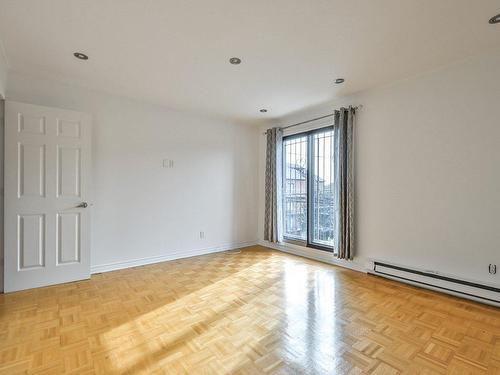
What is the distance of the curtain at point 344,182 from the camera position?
3803mm

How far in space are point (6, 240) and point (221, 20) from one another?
11.0ft

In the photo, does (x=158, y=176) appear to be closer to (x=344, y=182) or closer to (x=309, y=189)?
(x=309, y=189)

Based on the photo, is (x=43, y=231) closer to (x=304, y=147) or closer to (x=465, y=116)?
(x=304, y=147)

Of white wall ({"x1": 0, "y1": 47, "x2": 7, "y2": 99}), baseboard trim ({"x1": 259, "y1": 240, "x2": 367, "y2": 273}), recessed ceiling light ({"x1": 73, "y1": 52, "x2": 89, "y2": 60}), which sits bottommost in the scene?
baseboard trim ({"x1": 259, "y1": 240, "x2": 367, "y2": 273})

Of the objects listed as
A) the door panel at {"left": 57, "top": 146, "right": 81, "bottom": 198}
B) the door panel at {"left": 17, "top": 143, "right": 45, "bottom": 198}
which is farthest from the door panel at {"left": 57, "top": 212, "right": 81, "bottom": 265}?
the door panel at {"left": 17, "top": 143, "right": 45, "bottom": 198}

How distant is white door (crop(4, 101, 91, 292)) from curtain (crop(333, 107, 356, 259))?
3.56m

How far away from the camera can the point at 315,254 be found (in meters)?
4.46

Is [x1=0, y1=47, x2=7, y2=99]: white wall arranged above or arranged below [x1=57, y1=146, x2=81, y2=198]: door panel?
above

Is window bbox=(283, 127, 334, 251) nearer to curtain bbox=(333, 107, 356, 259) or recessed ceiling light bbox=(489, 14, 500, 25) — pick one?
curtain bbox=(333, 107, 356, 259)

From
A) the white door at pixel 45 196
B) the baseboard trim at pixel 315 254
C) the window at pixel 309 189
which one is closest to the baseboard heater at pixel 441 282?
the baseboard trim at pixel 315 254

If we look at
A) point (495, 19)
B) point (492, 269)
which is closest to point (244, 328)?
point (492, 269)

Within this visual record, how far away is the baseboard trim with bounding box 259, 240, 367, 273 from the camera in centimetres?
386

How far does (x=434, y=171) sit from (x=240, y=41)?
267 centimetres

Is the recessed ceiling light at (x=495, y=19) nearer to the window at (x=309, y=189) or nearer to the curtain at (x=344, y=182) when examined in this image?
the curtain at (x=344, y=182)
